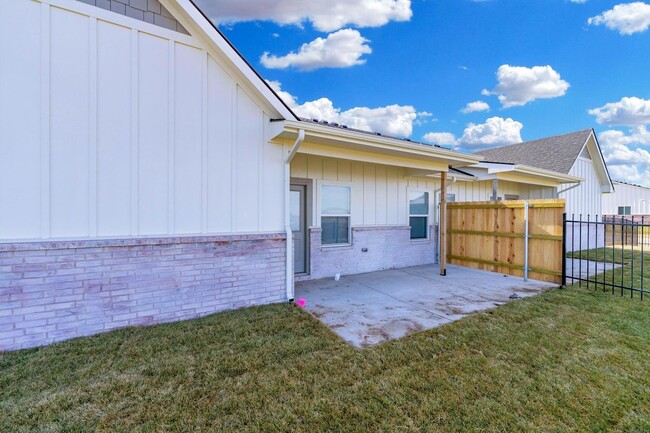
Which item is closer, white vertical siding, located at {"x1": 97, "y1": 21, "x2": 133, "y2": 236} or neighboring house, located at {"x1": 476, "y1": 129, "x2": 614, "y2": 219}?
white vertical siding, located at {"x1": 97, "y1": 21, "x2": 133, "y2": 236}

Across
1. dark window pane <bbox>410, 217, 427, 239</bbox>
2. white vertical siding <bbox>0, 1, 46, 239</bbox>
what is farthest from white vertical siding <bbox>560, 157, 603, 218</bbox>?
white vertical siding <bbox>0, 1, 46, 239</bbox>

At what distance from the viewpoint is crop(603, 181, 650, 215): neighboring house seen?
21.8m

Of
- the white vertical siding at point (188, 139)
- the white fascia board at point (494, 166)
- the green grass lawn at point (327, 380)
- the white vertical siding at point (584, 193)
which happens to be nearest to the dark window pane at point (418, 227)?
the white fascia board at point (494, 166)

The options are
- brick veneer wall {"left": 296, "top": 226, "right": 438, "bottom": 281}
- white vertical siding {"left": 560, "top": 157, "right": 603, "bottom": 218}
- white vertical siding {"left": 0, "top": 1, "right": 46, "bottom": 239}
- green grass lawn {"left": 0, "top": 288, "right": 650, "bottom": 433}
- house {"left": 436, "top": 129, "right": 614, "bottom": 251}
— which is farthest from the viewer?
white vertical siding {"left": 560, "top": 157, "right": 603, "bottom": 218}

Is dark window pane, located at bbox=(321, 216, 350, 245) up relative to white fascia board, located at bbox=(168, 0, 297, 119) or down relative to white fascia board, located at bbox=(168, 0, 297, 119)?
down

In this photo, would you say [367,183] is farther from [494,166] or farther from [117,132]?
[117,132]

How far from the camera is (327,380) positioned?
294 cm

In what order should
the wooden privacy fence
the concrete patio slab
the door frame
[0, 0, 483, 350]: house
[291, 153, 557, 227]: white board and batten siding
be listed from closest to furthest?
[0, 0, 483, 350]: house
the concrete patio slab
the wooden privacy fence
the door frame
[291, 153, 557, 227]: white board and batten siding

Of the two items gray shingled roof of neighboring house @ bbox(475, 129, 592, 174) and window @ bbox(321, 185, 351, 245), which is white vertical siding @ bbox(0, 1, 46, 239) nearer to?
window @ bbox(321, 185, 351, 245)

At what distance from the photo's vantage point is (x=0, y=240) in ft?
11.3

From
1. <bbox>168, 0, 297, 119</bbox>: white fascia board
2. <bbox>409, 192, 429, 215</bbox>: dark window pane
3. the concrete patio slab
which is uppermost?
<bbox>168, 0, 297, 119</bbox>: white fascia board

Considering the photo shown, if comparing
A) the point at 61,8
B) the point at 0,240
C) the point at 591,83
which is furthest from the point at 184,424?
the point at 591,83

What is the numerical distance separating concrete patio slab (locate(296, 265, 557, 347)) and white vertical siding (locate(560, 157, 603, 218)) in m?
8.66

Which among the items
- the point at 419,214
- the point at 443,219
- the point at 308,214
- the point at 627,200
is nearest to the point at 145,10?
the point at 308,214
